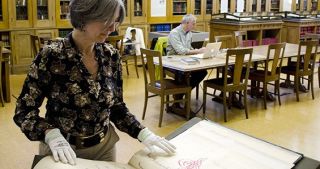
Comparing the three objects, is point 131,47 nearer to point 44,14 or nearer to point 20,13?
point 44,14

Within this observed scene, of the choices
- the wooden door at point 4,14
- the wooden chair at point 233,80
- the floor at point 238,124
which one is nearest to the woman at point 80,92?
the floor at point 238,124

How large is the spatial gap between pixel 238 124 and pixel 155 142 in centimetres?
330

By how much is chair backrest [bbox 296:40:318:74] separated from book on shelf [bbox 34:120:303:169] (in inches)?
174

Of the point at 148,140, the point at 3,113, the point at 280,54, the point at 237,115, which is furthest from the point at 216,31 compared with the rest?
the point at 148,140

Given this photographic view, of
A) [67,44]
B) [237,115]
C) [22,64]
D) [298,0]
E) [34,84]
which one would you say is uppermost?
[298,0]

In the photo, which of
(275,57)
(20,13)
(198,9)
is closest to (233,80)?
(275,57)

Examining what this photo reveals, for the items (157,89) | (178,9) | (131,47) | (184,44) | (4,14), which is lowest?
(157,89)

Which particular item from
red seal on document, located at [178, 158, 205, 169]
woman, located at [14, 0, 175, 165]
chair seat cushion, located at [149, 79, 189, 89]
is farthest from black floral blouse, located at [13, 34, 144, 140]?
chair seat cushion, located at [149, 79, 189, 89]

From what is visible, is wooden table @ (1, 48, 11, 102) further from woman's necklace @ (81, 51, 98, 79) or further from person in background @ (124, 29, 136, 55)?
woman's necklace @ (81, 51, 98, 79)

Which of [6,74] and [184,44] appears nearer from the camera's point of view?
[6,74]

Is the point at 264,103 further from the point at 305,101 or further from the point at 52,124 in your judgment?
the point at 52,124

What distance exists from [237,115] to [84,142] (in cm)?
367

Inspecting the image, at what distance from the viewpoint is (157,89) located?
436 cm

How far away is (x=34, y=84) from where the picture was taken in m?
1.26
